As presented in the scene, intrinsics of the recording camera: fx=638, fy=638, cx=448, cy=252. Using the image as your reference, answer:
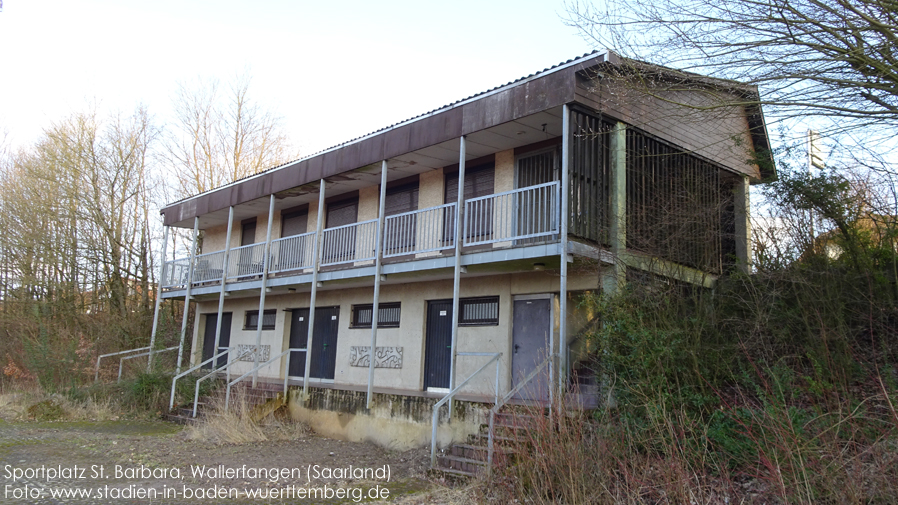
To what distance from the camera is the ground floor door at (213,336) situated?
2006 centimetres

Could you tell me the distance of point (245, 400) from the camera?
1381 cm

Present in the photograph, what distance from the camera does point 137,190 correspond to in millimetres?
26125

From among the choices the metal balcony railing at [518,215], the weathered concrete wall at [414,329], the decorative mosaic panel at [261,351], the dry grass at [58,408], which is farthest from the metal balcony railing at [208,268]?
the metal balcony railing at [518,215]

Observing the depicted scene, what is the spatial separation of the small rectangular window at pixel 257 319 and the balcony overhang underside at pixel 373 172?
3.01m

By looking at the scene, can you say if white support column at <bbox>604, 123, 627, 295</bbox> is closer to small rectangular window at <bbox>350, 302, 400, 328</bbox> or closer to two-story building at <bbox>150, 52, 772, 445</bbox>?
two-story building at <bbox>150, 52, 772, 445</bbox>

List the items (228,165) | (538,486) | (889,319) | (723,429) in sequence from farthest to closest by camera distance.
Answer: (228,165) → (889,319) → (723,429) → (538,486)

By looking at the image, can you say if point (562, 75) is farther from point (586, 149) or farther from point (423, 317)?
point (423, 317)

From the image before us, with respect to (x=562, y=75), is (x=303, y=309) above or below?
below

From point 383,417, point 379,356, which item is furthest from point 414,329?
point 383,417

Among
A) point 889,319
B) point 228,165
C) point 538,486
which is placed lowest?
point 538,486

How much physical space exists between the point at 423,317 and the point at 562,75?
6131mm

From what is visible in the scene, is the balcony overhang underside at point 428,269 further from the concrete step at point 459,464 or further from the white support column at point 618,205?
the concrete step at point 459,464

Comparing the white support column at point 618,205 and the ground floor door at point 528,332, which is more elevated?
the white support column at point 618,205

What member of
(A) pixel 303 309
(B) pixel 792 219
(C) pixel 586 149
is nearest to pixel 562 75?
(C) pixel 586 149
